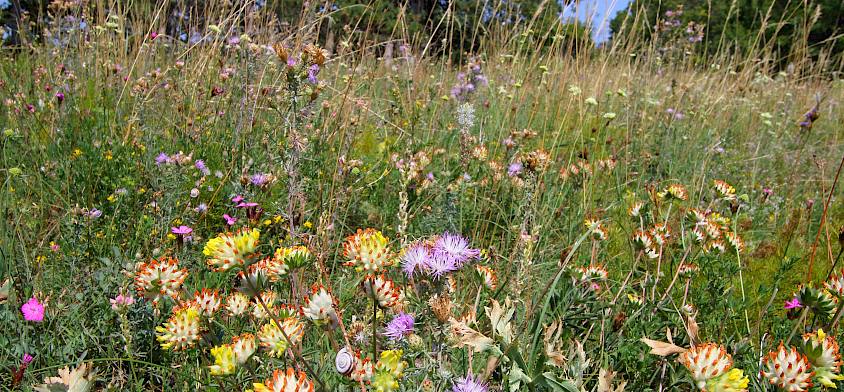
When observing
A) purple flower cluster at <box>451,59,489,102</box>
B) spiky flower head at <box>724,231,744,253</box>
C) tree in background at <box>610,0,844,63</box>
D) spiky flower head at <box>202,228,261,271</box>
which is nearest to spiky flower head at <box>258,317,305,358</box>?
spiky flower head at <box>202,228,261,271</box>

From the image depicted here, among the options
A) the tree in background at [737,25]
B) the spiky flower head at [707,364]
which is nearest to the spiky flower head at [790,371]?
Answer: the spiky flower head at [707,364]

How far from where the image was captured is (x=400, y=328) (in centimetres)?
99

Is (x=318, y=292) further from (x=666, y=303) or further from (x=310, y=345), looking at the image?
(x=666, y=303)

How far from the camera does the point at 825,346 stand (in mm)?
848

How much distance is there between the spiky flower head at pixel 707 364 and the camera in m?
0.76

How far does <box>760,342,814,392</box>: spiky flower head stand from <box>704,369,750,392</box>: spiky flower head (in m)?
0.11

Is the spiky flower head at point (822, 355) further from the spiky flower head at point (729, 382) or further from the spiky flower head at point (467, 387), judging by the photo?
the spiky flower head at point (467, 387)

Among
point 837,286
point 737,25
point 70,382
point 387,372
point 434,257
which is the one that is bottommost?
point 70,382

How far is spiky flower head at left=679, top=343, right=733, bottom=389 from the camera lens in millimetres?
764

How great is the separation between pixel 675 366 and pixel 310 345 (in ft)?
2.79

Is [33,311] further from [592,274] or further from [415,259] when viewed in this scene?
[592,274]

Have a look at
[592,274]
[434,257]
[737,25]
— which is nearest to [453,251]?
[434,257]

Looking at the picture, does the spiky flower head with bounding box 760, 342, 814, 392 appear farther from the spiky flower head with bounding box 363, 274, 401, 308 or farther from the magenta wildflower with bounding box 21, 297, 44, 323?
the magenta wildflower with bounding box 21, 297, 44, 323

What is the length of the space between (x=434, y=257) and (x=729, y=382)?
1.61ft
